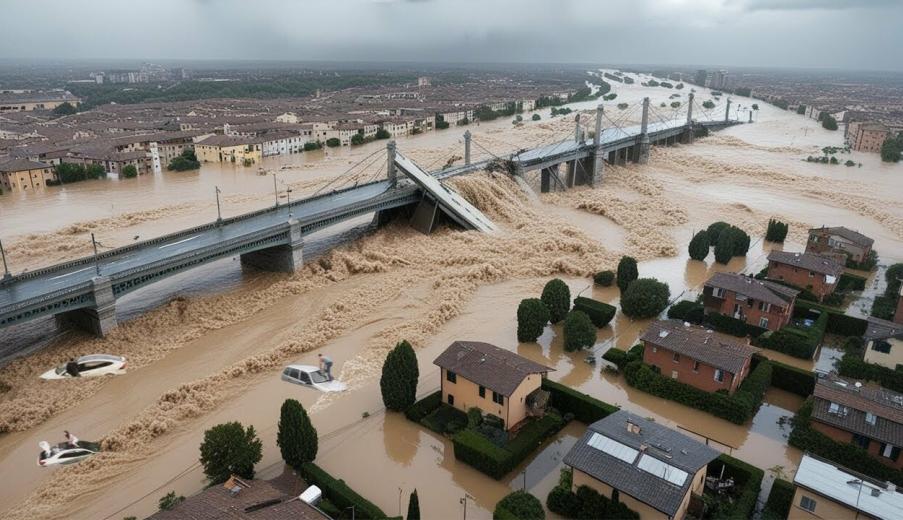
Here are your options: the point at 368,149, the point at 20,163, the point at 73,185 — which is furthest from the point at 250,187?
the point at 368,149

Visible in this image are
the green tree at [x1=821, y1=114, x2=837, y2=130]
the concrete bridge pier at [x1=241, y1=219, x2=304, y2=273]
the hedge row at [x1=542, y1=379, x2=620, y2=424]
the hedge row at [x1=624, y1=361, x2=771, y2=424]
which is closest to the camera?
the hedge row at [x1=542, y1=379, x2=620, y2=424]

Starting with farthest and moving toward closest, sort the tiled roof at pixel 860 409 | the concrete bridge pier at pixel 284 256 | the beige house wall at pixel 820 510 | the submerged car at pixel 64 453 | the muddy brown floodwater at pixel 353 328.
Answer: the concrete bridge pier at pixel 284 256 → the submerged car at pixel 64 453 → the muddy brown floodwater at pixel 353 328 → the tiled roof at pixel 860 409 → the beige house wall at pixel 820 510

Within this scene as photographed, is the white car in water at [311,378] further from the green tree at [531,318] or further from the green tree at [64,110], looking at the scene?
the green tree at [64,110]

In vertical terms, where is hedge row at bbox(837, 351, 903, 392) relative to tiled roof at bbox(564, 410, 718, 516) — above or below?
below

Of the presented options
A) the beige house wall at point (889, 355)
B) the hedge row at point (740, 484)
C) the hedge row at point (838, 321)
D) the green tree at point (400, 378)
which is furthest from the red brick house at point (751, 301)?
the green tree at point (400, 378)

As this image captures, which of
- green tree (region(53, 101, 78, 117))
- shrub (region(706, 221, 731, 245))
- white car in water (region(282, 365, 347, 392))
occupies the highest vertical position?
green tree (region(53, 101, 78, 117))

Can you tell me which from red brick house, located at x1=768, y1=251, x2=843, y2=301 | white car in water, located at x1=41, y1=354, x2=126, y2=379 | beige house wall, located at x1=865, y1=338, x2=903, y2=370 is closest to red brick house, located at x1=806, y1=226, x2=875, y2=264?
red brick house, located at x1=768, y1=251, x2=843, y2=301

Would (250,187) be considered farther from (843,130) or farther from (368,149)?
(843,130)

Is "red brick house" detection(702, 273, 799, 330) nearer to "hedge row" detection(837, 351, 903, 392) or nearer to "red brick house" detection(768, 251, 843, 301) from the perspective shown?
"hedge row" detection(837, 351, 903, 392)
